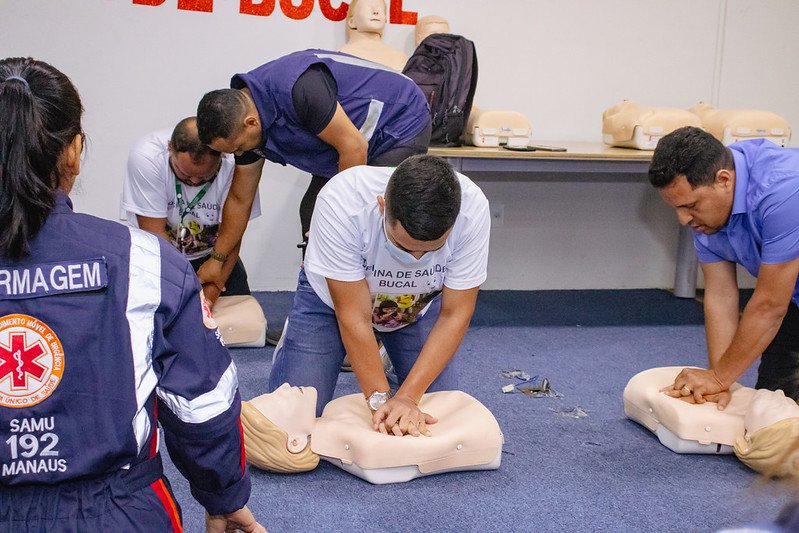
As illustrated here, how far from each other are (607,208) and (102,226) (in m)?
3.53

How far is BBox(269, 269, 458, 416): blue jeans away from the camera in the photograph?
7.24 feet

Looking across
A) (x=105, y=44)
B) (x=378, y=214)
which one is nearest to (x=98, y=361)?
(x=378, y=214)

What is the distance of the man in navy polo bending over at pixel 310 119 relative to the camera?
94.1 inches

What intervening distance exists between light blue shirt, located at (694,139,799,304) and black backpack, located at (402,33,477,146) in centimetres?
139

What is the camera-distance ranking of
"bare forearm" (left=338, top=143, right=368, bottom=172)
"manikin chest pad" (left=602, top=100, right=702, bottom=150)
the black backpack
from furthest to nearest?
"manikin chest pad" (left=602, top=100, right=702, bottom=150)
the black backpack
"bare forearm" (left=338, top=143, right=368, bottom=172)

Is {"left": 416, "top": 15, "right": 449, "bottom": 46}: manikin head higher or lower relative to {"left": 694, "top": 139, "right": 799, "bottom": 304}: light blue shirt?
higher

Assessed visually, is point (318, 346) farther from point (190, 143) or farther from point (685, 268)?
point (685, 268)

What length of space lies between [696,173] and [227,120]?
125 cm

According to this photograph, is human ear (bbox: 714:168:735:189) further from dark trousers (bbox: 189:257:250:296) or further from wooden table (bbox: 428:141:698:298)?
dark trousers (bbox: 189:257:250:296)

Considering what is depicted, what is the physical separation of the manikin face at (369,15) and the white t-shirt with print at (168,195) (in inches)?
42.3

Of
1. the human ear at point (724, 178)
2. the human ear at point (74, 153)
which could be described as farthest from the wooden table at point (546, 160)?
the human ear at point (74, 153)

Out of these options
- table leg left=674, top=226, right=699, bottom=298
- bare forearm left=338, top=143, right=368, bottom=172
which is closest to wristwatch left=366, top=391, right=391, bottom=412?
bare forearm left=338, top=143, right=368, bottom=172

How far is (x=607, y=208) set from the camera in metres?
4.22

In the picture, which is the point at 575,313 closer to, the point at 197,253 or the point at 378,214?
→ the point at 197,253
